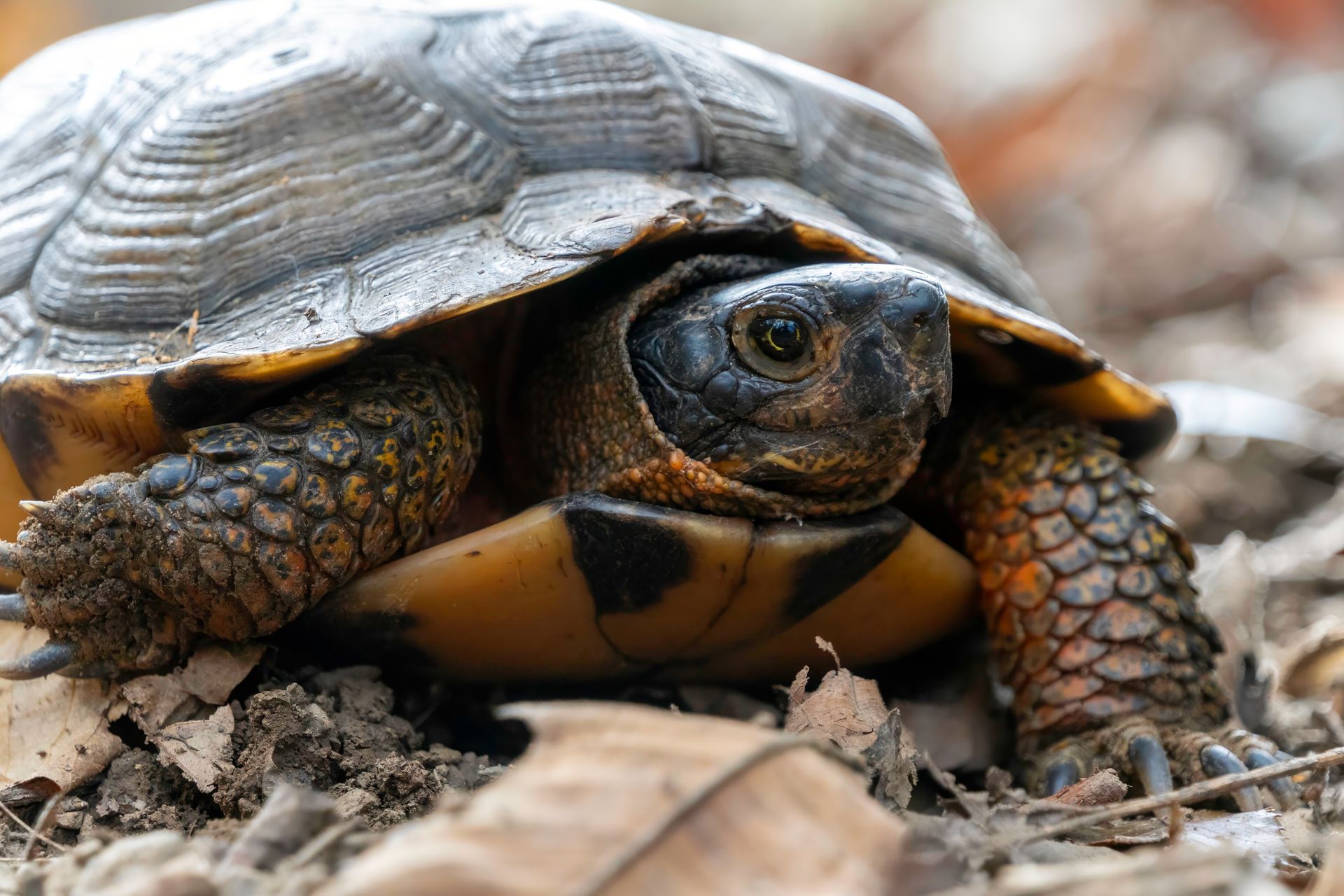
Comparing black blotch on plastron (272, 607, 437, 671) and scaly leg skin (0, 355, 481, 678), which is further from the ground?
scaly leg skin (0, 355, 481, 678)

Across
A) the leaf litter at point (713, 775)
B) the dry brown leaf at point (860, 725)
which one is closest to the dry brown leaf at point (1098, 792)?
the leaf litter at point (713, 775)

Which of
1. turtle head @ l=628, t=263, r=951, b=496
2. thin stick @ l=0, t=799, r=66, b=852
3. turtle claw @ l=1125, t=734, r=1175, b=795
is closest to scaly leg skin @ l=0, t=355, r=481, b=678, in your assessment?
thin stick @ l=0, t=799, r=66, b=852

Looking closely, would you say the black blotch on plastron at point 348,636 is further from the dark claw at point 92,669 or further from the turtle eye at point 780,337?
the turtle eye at point 780,337

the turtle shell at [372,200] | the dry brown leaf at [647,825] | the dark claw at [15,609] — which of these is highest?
the turtle shell at [372,200]

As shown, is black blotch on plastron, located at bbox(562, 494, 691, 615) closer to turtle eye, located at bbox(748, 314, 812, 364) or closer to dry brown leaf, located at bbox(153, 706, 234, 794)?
turtle eye, located at bbox(748, 314, 812, 364)

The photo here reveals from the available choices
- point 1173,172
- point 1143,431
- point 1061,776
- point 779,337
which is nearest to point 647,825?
point 779,337

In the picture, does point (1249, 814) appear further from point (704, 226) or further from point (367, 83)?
point (367, 83)

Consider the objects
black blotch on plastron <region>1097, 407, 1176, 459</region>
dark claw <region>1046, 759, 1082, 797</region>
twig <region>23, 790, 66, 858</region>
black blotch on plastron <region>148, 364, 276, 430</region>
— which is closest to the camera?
twig <region>23, 790, 66, 858</region>
